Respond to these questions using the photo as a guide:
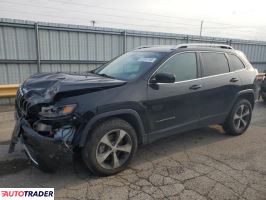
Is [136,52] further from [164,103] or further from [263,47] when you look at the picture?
[263,47]

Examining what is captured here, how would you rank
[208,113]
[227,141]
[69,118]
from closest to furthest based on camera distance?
1. [69,118]
2. [208,113]
3. [227,141]

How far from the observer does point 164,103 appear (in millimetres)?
3705

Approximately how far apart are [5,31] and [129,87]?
592cm

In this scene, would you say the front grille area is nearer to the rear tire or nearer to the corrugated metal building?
the rear tire

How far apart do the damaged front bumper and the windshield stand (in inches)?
55.2

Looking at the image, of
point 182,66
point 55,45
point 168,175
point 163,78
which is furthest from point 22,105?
point 55,45

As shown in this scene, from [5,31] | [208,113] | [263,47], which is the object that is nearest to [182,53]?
[208,113]

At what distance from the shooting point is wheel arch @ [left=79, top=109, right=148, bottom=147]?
299cm

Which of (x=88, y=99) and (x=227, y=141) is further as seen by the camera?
(x=227, y=141)

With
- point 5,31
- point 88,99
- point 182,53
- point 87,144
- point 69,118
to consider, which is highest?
point 5,31

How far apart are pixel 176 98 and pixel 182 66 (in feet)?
1.89

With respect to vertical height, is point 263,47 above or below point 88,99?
above

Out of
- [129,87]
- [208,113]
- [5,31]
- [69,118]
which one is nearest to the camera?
[69,118]

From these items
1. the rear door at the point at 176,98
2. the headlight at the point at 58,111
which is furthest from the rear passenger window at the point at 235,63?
the headlight at the point at 58,111
